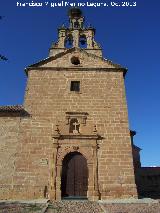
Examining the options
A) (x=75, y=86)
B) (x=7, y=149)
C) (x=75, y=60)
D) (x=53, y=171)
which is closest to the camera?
(x=53, y=171)

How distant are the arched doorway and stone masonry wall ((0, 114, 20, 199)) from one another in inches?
95.4

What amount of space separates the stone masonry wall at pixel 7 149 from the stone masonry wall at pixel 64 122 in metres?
0.26

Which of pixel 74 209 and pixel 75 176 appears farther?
pixel 75 176

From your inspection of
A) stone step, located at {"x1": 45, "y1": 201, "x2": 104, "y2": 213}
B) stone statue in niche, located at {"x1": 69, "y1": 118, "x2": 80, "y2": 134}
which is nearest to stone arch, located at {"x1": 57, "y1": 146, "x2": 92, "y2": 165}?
stone statue in niche, located at {"x1": 69, "y1": 118, "x2": 80, "y2": 134}

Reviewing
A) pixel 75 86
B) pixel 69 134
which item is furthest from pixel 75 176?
pixel 75 86

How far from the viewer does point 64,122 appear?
1226cm

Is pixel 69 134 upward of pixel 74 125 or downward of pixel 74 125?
downward

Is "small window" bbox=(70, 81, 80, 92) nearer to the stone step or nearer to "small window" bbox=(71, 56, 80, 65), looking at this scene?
"small window" bbox=(71, 56, 80, 65)

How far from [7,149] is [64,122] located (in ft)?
9.83

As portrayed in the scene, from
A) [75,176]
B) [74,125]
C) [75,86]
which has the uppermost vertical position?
[75,86]

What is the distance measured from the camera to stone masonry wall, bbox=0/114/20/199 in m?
10.8

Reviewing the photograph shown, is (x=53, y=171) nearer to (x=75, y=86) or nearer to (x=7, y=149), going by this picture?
(x=7, y=149)

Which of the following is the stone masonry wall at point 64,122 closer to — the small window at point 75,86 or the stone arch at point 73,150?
the small window at point 75,86

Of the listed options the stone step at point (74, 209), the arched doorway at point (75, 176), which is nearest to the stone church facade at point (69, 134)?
the arched doorway at point (75, 176)
